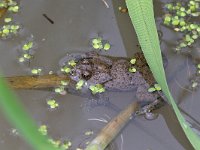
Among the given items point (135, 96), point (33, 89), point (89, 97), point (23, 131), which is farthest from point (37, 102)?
point (23, 131)

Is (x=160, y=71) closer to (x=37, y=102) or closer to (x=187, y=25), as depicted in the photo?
(x=37, y=102)

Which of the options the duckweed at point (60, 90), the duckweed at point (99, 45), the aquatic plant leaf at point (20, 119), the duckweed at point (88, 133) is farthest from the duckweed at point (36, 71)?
the aquatic plant leaf at point (20, 119)

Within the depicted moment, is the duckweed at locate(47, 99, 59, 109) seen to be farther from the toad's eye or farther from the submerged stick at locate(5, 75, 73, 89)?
the toad's eye

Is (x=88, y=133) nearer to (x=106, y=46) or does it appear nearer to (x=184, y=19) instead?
(x=106, y=46)

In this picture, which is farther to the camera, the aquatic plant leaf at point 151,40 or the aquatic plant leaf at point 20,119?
the aquatic plant leaf at point 151,40

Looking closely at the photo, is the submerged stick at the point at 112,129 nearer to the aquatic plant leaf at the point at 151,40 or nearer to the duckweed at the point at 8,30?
the aquatic plant leaf at the point at 151,40

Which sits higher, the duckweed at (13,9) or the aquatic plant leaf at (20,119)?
the aquatic plant leaf at (20,119)
